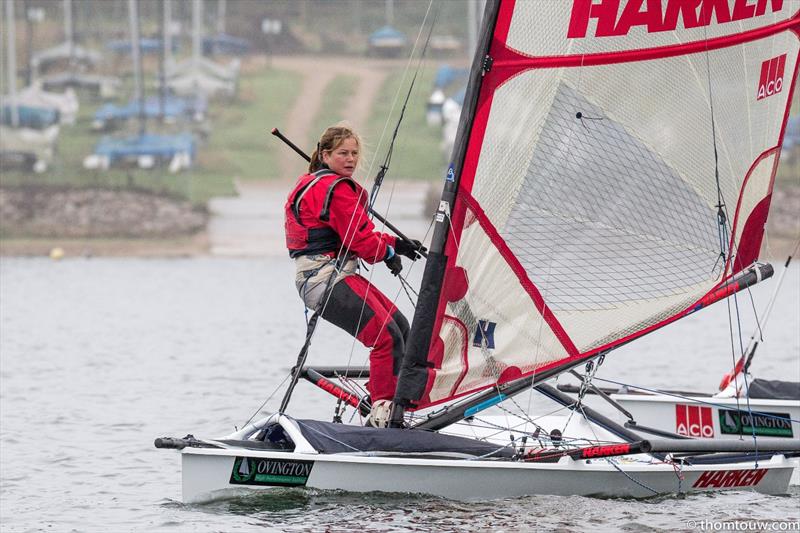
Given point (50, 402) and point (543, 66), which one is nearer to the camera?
point (543, 66)

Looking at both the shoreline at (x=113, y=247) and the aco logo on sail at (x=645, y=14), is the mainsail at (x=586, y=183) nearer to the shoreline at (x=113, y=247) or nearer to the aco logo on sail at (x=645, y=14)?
the aco logo on sail at (x=645, y=14)

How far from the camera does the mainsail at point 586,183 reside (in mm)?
8484

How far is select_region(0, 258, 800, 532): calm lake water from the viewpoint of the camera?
28.0 feet

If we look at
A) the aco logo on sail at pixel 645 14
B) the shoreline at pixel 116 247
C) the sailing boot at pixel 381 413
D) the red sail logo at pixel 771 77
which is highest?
the aco logo on sail at pixel 645 14

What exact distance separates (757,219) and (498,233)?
1.82 m

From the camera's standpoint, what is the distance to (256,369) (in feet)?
56.6

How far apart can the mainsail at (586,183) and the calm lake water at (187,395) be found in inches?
35.2

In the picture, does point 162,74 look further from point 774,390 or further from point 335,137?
point 335,137

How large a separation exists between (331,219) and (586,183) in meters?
1.58

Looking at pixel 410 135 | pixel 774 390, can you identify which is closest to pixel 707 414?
pixel 774 390

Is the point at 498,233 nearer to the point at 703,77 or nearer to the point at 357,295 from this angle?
the point at 357,295

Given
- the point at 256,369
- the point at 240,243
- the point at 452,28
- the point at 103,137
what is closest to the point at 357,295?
the point at 256,369

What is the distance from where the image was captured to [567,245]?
881cm

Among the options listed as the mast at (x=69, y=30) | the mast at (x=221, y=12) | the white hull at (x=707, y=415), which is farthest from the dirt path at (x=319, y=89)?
the white hull at (x=707, y=415)
